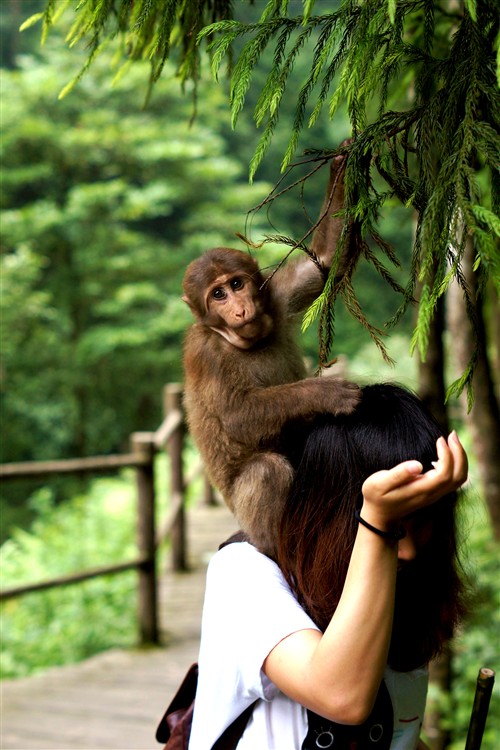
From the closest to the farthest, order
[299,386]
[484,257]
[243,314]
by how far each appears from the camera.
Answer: [484,257]
[299,386]
[243,314]

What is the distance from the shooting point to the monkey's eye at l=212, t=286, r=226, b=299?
1.79 m

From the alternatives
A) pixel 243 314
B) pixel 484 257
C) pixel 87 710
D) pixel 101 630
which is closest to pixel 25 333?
pixel 101 630

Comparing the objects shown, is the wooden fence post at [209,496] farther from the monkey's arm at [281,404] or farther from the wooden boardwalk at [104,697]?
the monkey's arm at [281,404]

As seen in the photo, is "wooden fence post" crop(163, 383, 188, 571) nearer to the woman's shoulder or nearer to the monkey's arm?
the monkey's arm

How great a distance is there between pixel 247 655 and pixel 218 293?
2.95ft

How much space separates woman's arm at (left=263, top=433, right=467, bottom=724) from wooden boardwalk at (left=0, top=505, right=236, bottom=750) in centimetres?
266

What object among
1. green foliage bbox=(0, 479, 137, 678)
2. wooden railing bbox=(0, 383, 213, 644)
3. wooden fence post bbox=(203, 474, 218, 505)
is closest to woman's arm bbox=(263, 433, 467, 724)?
wooden railing bbox=(0, 383, 213, 644)

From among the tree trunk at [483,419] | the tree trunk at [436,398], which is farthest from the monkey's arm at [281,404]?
the tree trunk at [483,419]

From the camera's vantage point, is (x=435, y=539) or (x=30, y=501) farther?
(x=30, y=501)

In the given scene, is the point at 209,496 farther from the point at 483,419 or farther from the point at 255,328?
the point at 255,328

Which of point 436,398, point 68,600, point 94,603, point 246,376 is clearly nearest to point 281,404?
point 246,376

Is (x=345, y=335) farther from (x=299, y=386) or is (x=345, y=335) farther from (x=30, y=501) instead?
(x=299, y=386)

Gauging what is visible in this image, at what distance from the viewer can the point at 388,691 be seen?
1.19m

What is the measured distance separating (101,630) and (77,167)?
8.44m
